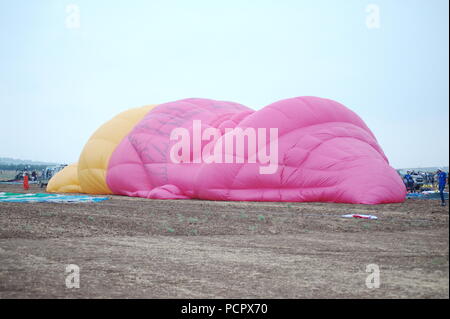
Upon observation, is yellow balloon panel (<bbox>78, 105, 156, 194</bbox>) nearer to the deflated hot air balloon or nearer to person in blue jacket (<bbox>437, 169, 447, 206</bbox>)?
the deflated hot air balloon

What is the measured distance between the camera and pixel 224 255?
7.29 metres

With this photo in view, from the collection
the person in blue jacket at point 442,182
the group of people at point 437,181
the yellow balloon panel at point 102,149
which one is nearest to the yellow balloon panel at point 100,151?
the yellow balloon panel at point 102,149

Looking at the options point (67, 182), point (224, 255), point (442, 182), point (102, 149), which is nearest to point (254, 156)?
point (442, 182)

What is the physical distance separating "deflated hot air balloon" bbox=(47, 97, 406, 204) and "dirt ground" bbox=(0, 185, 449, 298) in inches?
144

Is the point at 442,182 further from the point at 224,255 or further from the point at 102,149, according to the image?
the point at 102,149

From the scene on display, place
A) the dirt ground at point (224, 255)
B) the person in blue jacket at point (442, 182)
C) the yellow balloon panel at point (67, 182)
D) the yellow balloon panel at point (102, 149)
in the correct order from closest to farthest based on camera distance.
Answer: the dirt ground at point (224, 255) → the person in blue jacket at point (442, 182) → the yellow balloon panel at point (102, 149) → the yellow balloon panel at point (67, 182)

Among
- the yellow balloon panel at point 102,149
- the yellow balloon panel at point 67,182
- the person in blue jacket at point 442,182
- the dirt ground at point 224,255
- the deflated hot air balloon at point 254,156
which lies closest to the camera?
the dirt ground at point 224,255

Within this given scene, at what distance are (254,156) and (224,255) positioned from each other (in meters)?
10.7

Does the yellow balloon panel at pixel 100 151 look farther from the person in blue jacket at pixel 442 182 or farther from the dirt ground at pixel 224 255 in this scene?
the person in blue jacket at pixel 442 182

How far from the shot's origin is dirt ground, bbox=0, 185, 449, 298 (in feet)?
16.6

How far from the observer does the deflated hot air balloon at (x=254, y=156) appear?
55.1ft

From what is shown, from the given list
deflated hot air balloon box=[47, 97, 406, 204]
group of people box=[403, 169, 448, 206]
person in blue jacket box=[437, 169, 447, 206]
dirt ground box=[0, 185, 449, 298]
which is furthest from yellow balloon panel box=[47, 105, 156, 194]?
person in blue jacket box=[437, 169, 447, 206]

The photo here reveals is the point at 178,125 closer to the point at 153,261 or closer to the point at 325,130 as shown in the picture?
the point at 325,130

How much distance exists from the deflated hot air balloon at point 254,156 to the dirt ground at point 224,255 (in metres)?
3.65
